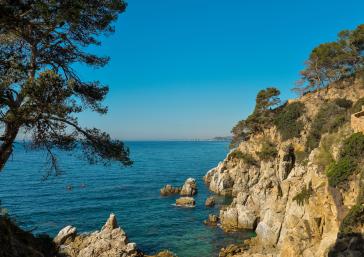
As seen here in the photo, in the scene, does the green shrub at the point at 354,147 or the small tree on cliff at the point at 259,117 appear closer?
the green shrub at the point at 354,147

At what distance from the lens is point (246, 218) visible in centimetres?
3434

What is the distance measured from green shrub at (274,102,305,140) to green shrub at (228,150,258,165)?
6.59 m

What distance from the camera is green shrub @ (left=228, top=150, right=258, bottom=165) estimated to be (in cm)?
5109

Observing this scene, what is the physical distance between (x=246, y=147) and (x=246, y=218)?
22.4m

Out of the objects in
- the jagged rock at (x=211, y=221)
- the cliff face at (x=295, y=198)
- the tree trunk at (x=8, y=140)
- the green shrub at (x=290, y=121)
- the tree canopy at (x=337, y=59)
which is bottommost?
the jagged rock at (x=211, y=221)

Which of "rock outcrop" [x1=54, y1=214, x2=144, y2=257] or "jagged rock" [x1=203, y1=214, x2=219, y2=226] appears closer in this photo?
"rock outcrop" [x1=54, y1=214, x2=144, y2=257]

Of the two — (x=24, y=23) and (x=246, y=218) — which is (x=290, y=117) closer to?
(x=246, y=218)

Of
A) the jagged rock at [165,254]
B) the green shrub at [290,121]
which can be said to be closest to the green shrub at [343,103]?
the green shrub at [290,121]

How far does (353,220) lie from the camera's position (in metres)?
19.0

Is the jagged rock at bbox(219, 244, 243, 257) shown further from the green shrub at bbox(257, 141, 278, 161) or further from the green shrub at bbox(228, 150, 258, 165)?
the green shrub at bbox(228, 150, 258, 165)

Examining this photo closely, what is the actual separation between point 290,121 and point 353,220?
29830 mm

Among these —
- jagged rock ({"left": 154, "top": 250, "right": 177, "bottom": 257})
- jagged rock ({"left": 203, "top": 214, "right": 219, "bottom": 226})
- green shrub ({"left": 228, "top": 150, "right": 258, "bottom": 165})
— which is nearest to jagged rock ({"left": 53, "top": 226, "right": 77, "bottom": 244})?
jagged rock ({"left": 154, "top": 250, "right": 177, "bottom": 257})

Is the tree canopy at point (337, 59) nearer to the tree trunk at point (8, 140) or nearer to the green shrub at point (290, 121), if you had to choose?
the green shrub at point (290, 121)

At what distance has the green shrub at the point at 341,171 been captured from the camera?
21938 millimetres
